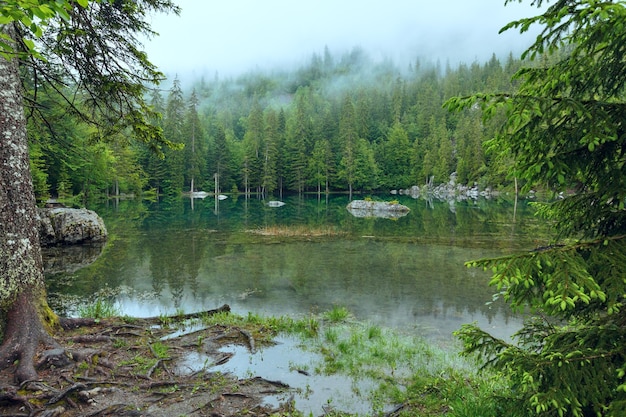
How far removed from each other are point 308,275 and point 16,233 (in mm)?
9924

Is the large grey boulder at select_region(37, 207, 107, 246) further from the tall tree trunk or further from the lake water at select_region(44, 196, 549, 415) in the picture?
the tall tree trunk

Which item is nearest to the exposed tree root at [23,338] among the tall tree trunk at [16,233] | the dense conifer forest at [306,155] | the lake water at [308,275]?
the tall tree trunk at [16,233]

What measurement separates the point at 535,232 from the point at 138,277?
2294 centimetres

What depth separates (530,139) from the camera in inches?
123

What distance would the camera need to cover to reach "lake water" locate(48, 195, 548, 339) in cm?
1027

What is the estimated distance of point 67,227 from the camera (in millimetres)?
19484

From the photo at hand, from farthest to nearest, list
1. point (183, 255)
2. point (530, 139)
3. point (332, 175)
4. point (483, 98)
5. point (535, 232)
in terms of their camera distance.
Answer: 1. point (332, 175)
2. point (535, 232)
3. point (183, 255)
4. point (530, 139)
5. point (483, 98)

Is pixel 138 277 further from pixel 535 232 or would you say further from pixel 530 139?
pixel 535 232

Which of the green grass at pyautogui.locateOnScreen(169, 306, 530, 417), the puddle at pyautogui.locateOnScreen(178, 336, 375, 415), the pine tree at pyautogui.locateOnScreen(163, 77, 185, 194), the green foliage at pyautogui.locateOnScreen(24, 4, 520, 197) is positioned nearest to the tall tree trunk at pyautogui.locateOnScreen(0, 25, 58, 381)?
the green grass at pyautogui.locateOnScreen(169, 306, 530, 417)

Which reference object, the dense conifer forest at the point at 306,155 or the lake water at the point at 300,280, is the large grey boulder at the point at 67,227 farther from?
the dense conifer forest at the point at 306,155

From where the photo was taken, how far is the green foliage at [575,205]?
2553 millimetres

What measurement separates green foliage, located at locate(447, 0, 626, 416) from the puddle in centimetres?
250

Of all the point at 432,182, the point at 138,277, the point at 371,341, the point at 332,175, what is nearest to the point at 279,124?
the point at 332,175

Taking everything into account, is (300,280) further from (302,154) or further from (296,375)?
(302,154)
